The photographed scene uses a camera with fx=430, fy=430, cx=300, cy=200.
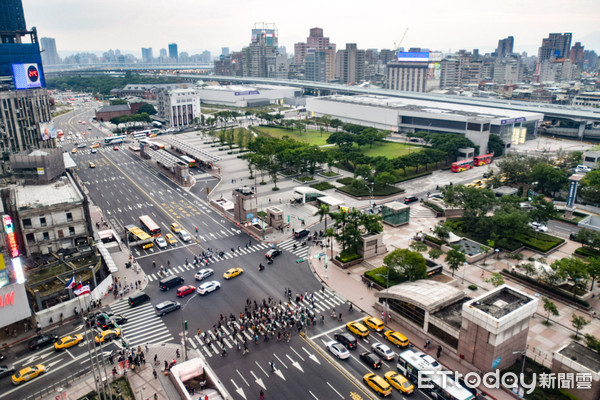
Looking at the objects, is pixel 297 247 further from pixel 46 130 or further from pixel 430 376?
pixel 46 130

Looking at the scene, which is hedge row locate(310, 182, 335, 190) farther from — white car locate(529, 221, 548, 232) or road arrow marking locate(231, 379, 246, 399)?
road arrow marking locate(231, 379, 246, 399)

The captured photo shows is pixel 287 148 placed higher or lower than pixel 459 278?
higher

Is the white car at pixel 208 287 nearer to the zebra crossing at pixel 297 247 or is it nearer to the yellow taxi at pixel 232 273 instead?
the yellow taxi at pixel 232 273

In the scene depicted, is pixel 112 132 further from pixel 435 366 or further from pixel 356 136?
pixel 435 366

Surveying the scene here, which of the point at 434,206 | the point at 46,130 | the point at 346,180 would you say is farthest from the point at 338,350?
the point at 46,130

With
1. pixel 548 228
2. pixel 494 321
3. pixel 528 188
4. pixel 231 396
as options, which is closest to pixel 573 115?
pixel 528 188
